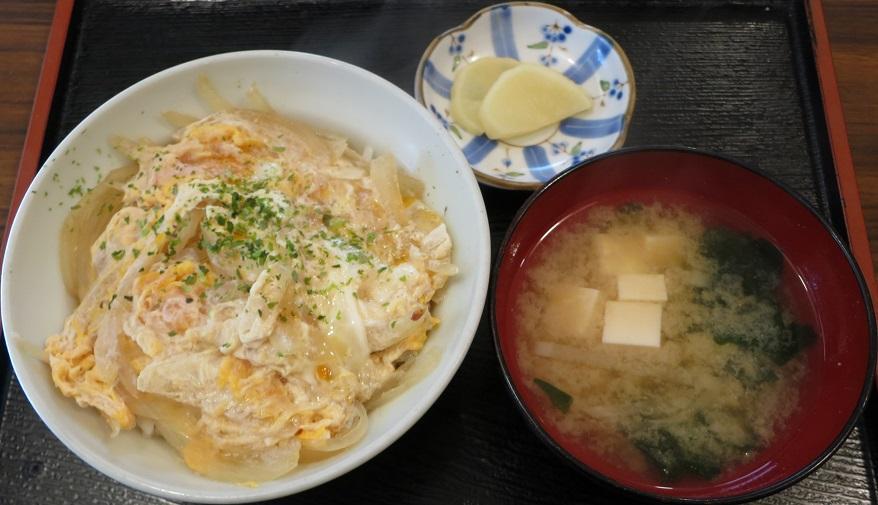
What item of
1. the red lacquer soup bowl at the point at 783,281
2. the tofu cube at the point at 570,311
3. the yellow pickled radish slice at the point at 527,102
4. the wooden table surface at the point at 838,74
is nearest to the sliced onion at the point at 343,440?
the red lacquer soup bowl at the point at 783,281

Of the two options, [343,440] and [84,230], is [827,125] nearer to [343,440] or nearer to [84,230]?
[343,440]

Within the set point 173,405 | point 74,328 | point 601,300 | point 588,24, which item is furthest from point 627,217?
point 74,328

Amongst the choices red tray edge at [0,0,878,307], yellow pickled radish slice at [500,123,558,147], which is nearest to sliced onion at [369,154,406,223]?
yellow pickled radish slice at [500,123,558,147]

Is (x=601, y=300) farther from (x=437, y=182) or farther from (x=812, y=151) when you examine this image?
(x=812, y=151)

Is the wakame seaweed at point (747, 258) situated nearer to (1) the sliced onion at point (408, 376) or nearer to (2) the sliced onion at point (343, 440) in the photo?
(1) the sliced onion at point (408, 376)

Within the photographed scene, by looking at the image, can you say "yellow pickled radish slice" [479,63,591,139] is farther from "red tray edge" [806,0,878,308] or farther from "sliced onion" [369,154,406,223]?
"red tray edge" [806,0,878,308]

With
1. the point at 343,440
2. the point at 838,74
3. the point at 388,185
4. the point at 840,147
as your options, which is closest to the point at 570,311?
the point at 388,185
